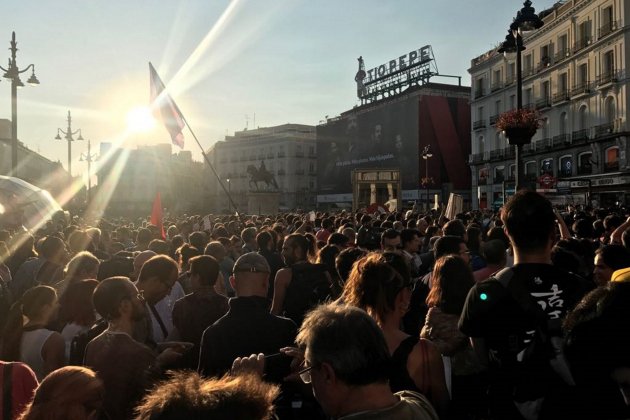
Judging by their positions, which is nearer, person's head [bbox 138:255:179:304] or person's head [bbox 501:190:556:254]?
person's head [bbox 501:190:556:254]

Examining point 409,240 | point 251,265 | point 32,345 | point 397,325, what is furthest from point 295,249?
point 397,325

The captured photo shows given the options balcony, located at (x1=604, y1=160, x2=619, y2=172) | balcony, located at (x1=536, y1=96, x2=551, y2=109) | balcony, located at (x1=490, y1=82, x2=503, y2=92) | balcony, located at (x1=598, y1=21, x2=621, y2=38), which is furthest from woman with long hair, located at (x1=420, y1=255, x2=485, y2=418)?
balcony, located at (x1=490, y1=82, x2=503, y2=92)

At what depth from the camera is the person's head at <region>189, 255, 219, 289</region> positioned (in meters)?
4.62

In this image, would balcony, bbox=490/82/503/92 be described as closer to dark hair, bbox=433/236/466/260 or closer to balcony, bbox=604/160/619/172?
balcony, bbox=604/160/619/172

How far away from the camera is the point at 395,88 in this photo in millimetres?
67438

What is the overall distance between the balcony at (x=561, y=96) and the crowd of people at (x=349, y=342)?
38073mm

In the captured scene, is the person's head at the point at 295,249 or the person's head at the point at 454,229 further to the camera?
the person's head at the point at 454,229

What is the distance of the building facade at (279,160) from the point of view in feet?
279

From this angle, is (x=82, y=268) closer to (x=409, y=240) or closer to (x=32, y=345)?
(x=32, y=345)

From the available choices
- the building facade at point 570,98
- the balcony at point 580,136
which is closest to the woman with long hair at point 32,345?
the building facade at point 570,98

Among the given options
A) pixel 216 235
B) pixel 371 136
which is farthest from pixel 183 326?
pixel 371 136

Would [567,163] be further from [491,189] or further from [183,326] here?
[183,326]

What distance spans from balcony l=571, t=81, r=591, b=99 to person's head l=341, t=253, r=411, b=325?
126 feet

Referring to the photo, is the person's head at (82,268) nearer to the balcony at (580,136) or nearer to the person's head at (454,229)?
the person's head at (454,229)
